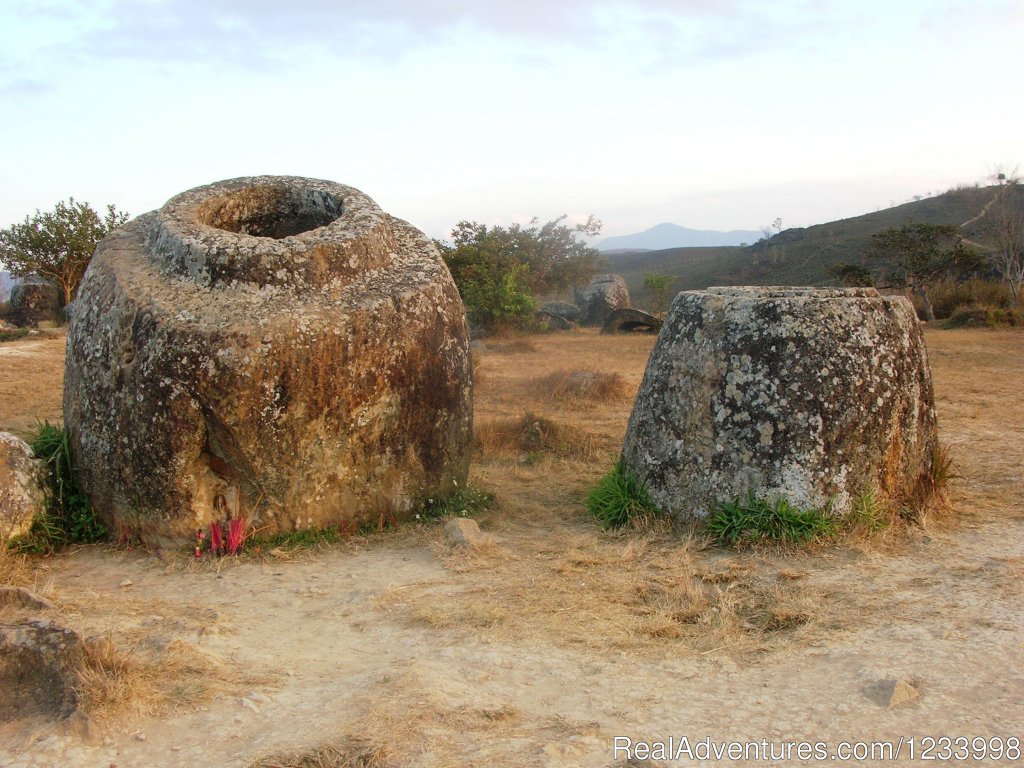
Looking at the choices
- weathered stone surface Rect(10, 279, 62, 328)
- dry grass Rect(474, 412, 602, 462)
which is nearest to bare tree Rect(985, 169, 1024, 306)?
dry grass Rect(474, 412, 602, 462)

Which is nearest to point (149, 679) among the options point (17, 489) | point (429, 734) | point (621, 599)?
point (429, 734)

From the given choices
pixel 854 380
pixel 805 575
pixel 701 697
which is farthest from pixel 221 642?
pixel 854 380

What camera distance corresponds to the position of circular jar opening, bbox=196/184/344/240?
667cm

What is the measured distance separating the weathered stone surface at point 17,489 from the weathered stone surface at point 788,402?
405 centimetres

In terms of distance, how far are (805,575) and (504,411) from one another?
6305mm

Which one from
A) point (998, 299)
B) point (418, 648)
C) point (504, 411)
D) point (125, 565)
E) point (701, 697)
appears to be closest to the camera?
point (701, 697)

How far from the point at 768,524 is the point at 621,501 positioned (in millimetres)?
1047

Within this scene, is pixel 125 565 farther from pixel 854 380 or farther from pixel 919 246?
pixel 919 246

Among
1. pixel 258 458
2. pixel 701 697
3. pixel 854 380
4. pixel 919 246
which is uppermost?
pixel 919 246

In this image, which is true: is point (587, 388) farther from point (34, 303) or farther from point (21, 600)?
point (34, 303)

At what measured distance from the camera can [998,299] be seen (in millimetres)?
21781

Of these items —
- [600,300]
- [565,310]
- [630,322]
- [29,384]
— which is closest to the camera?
[29,384]

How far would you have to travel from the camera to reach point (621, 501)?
5973mm

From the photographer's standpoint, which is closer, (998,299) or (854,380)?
(854,380)
